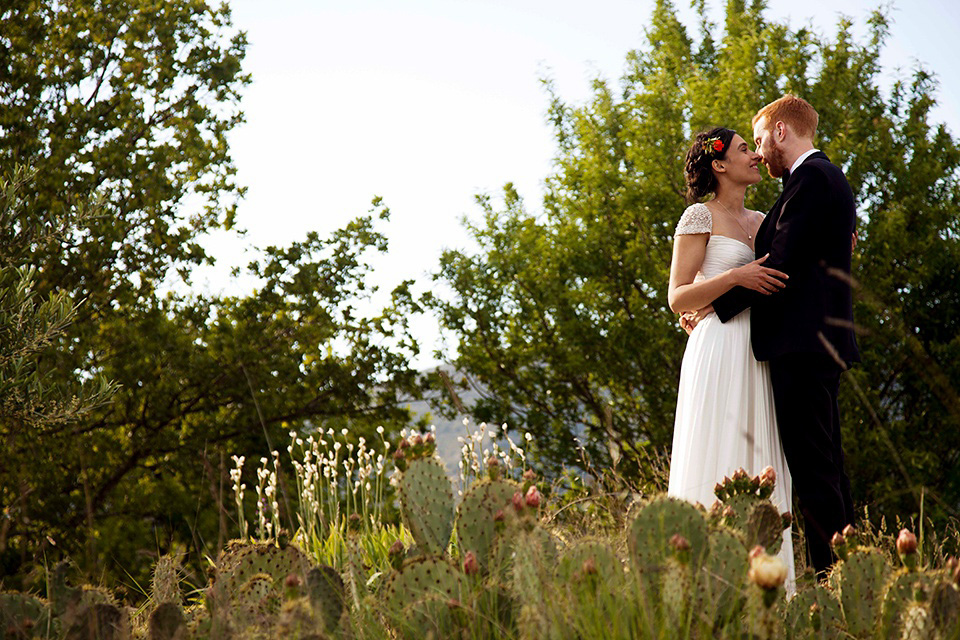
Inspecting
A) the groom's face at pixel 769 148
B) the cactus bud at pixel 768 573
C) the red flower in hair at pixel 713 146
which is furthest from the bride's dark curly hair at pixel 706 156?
the cactus bud at pixel 768 573

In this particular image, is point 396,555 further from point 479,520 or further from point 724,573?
point 724,573

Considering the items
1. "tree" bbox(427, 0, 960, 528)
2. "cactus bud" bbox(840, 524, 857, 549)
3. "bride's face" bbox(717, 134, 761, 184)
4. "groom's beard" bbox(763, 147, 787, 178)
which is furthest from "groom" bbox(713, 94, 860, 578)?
"tree" bbox(427, 0, 960, 528)

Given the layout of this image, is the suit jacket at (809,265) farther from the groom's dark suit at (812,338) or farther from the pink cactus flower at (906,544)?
the pink cactus flower at (906,544)

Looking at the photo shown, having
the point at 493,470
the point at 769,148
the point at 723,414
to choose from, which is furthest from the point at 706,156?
the point at 493,470

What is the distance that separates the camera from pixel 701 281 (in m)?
3.43

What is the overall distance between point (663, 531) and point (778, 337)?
1469 millimetres

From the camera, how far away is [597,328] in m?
9.60

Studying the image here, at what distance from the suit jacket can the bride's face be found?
1.23ft

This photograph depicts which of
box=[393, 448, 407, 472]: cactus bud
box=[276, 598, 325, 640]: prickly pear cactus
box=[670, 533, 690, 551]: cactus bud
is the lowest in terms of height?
box=[276, 598, 325, 640]: prickly pear cactus

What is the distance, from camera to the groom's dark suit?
124 inches

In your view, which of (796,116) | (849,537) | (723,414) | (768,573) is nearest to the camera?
(768,573)

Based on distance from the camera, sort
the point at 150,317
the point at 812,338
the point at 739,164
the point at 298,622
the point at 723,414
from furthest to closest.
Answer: the point at 150,317, the point at 739,164, the point at 723,414, the point at 812,338, the point at 298,622

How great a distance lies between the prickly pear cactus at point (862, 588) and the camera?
2.00 meters

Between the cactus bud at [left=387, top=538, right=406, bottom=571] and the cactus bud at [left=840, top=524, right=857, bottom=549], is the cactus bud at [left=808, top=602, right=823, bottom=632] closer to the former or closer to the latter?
the cactus bud at [left=840, top=524, right=857, bottom=549]
